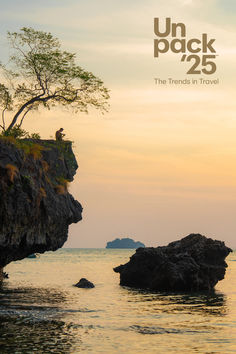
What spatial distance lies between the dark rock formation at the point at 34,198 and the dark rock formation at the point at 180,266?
12.6 m

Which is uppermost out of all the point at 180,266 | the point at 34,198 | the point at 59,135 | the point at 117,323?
the point at 59,135

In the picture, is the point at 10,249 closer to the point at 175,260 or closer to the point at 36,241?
the point at 36,241

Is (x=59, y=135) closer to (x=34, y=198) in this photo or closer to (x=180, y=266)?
(x=34, y=198)

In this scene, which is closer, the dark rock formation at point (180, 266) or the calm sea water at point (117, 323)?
the calm sea water at point (117, 323)

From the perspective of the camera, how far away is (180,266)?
55438mm

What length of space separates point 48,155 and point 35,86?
23.4ft

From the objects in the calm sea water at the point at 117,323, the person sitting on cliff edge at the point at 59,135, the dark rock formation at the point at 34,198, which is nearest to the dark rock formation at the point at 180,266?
the calm sea water at the point at 117,323

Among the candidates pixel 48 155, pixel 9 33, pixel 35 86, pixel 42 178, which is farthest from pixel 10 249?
pixel 9 33

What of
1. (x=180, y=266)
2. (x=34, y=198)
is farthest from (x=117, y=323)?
(x=180, y=266)

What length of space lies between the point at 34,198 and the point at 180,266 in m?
20.9

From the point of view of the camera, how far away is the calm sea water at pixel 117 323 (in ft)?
88.5

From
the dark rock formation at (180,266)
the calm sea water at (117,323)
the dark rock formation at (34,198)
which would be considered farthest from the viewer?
the dark rock formation at (180,266)

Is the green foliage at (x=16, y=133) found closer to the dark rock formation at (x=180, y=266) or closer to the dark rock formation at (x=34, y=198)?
the dark rock formation at (x=34, y=198)

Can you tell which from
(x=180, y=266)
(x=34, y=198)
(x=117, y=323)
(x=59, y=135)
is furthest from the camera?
(x=180, y=266)
